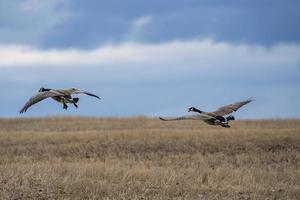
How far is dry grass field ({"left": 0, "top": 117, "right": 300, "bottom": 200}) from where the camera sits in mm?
15172

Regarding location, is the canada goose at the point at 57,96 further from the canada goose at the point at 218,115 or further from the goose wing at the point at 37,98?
the canada goose at the point at 218,115

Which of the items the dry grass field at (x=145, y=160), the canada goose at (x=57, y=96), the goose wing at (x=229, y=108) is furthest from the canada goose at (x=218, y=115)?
the dry grass field at (x=145, y=160)

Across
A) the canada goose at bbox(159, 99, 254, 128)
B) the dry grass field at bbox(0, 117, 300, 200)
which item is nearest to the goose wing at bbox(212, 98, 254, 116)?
the canada goose at bbox(159, 99, 254, 128)

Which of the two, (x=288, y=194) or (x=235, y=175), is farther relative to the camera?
(x=235, y=175)

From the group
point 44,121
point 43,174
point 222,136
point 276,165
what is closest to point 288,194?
point 43,174

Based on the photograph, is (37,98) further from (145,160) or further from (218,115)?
(145,160)

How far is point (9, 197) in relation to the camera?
1385 cm

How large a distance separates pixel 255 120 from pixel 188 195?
78.5 feet

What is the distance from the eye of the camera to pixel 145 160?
25.0 m

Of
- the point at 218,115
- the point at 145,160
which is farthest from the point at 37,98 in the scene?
the point at 145,160

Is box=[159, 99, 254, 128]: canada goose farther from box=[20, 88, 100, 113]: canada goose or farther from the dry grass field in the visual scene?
the dry grass field

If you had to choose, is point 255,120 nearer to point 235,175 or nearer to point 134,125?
point 134,125

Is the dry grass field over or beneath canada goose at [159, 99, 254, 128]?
beneath

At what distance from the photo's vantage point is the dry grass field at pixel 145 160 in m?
15.2
